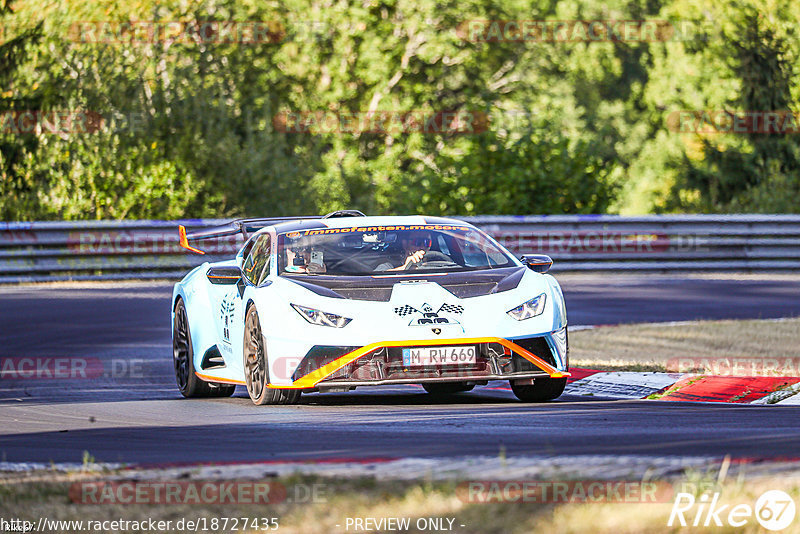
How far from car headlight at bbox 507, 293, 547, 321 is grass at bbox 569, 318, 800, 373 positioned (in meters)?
2.38

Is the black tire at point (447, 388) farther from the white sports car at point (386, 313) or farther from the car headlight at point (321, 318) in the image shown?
the car headlight at point (321, 318)

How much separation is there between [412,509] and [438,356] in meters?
4.14

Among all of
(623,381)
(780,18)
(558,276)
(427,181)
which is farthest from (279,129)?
(623,381)

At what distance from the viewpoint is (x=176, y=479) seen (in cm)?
617

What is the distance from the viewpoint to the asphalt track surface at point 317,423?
7277 mm

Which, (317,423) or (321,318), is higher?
(321,318)

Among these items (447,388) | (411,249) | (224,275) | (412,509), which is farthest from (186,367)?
(412,509)

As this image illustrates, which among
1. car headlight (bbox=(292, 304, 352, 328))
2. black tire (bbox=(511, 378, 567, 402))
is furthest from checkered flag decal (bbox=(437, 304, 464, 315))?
black tire (bbox=(511, 378, 567, 402))

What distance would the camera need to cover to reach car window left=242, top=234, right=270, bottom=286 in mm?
10570

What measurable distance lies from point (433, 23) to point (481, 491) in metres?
42.1

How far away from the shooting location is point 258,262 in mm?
10953

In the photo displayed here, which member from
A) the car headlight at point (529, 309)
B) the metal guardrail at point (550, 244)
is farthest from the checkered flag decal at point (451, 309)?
the metal guardrail at point (550, 244)

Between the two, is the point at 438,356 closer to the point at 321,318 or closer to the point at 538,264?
the point at 321,318

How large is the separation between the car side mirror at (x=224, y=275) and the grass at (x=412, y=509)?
4.82m
